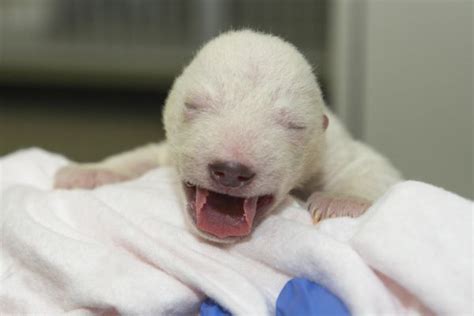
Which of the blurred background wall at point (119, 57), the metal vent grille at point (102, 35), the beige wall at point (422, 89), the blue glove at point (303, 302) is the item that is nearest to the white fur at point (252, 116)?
the blue glove at point (303, 302)

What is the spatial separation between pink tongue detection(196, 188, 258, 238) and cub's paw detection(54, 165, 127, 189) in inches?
15.2

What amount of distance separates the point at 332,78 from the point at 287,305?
2.07 m

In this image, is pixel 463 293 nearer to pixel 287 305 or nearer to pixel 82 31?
pixel 287 305

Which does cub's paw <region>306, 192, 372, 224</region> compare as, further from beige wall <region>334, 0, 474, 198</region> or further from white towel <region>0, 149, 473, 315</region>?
beige wall <region>334, 0, 474, 198</region>

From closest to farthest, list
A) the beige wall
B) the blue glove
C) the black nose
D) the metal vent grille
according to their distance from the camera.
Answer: the blue glove < the black nose < the beige wall < the metal vent grille

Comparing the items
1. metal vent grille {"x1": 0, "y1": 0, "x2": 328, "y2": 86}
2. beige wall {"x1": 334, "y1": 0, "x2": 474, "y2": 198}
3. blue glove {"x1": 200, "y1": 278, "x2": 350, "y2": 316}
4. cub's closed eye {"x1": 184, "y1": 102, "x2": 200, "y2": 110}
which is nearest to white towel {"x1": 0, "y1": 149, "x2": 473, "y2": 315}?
blue glove {"x1": 200, "y1": 278, "x2": 350, "y2": 316}

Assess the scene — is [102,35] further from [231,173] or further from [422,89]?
[231,173]

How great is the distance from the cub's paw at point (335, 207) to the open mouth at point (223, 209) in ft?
0.26

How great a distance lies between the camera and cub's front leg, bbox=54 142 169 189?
1357 millimetres

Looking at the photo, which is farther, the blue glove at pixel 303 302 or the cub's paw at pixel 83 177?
the cub's paw at pixel 83 177

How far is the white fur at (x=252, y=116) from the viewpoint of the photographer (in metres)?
0.99

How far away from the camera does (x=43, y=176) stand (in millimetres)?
1384

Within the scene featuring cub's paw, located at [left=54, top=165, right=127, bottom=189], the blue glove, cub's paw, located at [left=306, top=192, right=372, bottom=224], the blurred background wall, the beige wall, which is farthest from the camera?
the blurred background wall

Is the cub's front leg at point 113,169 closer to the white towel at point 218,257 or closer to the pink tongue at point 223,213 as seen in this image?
the white towel at point 218,257
